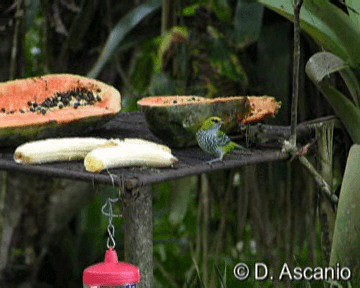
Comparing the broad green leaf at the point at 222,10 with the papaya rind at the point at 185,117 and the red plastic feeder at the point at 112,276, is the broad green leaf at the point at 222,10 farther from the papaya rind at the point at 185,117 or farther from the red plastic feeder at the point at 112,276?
the red plastic feeder at the point at 112,276

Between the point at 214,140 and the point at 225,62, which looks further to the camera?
the point at 225,62

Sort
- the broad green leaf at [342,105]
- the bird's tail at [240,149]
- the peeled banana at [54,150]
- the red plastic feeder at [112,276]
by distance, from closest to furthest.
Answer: the red plastic feeder at [112,276] → the peeled banana at [54,150] → the bird's tail at [240,149] → the broad green leaf at [342,105]

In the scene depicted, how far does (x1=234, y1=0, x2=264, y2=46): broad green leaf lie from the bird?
0.85 m

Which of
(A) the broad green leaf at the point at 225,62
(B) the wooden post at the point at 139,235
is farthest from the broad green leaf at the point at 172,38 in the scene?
(B) the wooden post at the point at 139,235

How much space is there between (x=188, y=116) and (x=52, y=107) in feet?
1.21

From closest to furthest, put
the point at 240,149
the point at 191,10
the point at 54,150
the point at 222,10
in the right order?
the point at 54,150, the point at 240,149, the point at 222,10, the point at 191,10

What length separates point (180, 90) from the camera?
304cm

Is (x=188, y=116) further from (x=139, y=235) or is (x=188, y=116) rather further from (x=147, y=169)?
(x=139, y=235)

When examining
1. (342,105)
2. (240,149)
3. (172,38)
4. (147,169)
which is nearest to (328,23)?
(342,105)

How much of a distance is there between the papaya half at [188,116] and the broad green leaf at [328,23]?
21 centimetres

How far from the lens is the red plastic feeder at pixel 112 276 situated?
5.66 ft

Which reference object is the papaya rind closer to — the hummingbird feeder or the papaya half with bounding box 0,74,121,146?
the papaya half with bounding box 0,74,121,146

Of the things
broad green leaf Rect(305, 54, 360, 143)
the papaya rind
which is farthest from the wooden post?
broad green leaf Rect(305, 54, 360, 143)

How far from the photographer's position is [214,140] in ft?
6.52
